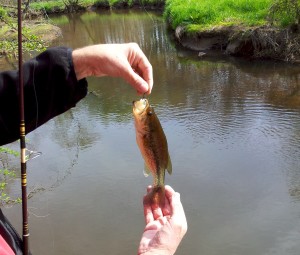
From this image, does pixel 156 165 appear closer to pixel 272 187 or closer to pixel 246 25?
pixel 272 187

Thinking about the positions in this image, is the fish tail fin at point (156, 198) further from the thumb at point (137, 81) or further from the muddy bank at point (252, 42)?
the muddy bank at point (252, 42)

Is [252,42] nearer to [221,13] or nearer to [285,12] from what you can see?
[285,12]

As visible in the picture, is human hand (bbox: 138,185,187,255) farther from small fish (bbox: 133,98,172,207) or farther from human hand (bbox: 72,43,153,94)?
human hand (bbox: 72,43,153,94)

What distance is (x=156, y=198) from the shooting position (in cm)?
195

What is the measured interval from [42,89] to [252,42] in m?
12.5

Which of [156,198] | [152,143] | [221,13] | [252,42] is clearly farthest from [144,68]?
[221,13]

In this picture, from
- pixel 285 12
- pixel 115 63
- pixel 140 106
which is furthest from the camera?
pixel 285 12

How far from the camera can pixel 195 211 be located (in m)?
6.25

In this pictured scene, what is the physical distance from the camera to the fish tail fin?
194cm

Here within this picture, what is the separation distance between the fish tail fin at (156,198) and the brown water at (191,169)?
12.5 feet

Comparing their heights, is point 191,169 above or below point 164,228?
below

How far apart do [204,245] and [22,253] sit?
426cm

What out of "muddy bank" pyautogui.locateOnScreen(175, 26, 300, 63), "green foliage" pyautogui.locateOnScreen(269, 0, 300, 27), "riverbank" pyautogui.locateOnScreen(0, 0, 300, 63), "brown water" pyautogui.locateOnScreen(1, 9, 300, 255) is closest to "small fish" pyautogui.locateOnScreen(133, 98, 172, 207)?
"brown water" pyautogui.locateOnScreen(1, 9, 300, 255)

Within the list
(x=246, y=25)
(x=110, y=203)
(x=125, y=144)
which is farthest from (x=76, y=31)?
(x=110, y=203)
